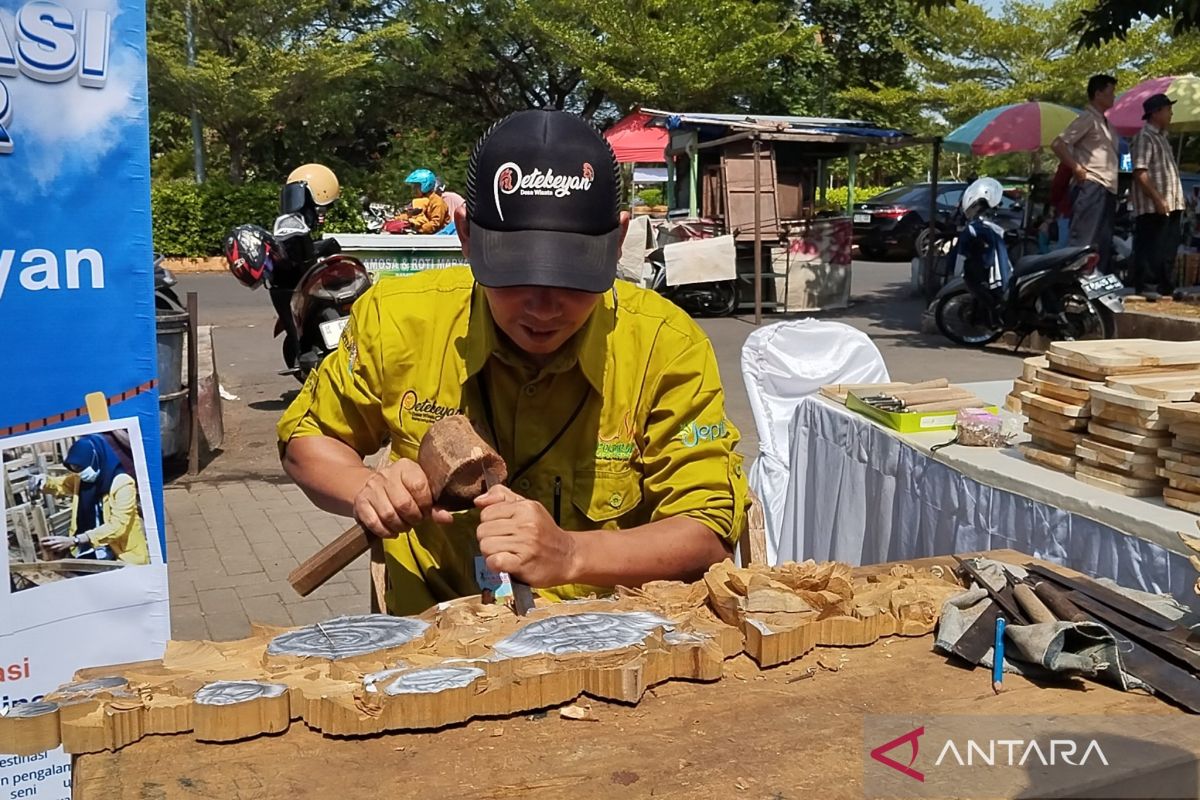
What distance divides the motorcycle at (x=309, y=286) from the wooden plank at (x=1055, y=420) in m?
5.04

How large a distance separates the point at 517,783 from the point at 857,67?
27739 mm

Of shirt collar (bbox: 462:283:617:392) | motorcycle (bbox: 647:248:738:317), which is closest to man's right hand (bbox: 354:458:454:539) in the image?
shirt collar (bbox: 462:283:617:392)

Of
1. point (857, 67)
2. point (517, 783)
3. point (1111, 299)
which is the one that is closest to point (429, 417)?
point (517, 783)

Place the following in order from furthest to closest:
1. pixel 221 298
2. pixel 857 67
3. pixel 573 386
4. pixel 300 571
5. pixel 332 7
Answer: pixel 857 67 < pixel 332 7 < pixel 221 298 < pixel 573 386 < pixel 300 571

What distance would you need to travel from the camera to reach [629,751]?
4.31 ft

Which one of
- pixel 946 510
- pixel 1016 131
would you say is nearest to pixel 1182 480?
pixel 946 510

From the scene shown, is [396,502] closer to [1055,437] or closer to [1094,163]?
[1055,437]

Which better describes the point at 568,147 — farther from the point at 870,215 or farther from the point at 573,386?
the point at 870,215

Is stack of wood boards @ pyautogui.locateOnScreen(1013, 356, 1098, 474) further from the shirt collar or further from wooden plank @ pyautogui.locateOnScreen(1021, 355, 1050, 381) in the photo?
the shirt collar

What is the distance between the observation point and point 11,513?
2512 mm

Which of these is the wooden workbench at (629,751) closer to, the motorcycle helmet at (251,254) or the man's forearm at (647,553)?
the man's forearm at (647,553)

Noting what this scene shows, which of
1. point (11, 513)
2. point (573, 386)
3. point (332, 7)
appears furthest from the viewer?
point (332, 7)

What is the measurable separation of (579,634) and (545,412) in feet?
2.24

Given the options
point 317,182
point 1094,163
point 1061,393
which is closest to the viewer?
point 1061,393
